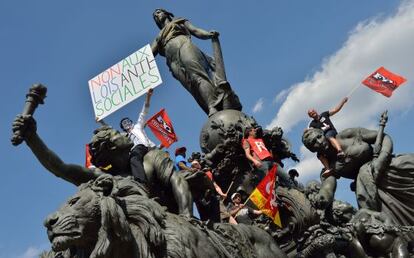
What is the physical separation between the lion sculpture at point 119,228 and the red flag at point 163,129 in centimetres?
665

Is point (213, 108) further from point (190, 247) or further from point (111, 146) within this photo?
point (190, 247)

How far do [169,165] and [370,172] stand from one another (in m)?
3.29

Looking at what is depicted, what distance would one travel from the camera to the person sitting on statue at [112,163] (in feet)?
18.4

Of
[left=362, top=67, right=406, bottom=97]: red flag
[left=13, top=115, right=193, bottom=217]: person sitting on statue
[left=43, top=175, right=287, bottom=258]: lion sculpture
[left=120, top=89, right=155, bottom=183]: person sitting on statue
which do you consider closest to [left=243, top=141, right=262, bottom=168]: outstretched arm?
[left=120, top=89, right=155, bottom=183]: person sitting on statue

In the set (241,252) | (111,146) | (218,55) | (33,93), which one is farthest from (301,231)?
(218,55)

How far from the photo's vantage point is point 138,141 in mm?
8688

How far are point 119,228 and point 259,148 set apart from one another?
3.60 m

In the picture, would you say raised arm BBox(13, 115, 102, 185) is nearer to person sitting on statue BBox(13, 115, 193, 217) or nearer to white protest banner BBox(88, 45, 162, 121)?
person sitting on statue BBox(13, 115, 193, 217)

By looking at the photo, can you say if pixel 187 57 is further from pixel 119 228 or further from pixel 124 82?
pixel 119 228

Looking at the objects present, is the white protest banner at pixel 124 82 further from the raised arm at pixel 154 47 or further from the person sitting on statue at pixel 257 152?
the person sitting on statue at pixel 257 152

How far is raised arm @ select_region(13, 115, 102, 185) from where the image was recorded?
5332mm

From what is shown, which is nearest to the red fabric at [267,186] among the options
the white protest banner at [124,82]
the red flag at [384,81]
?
the white protest banner at [124,82]

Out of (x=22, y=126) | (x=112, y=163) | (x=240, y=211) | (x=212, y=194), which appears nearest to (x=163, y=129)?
(x=240, y=211)

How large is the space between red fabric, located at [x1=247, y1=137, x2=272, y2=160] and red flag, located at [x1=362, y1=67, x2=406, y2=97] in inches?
205
